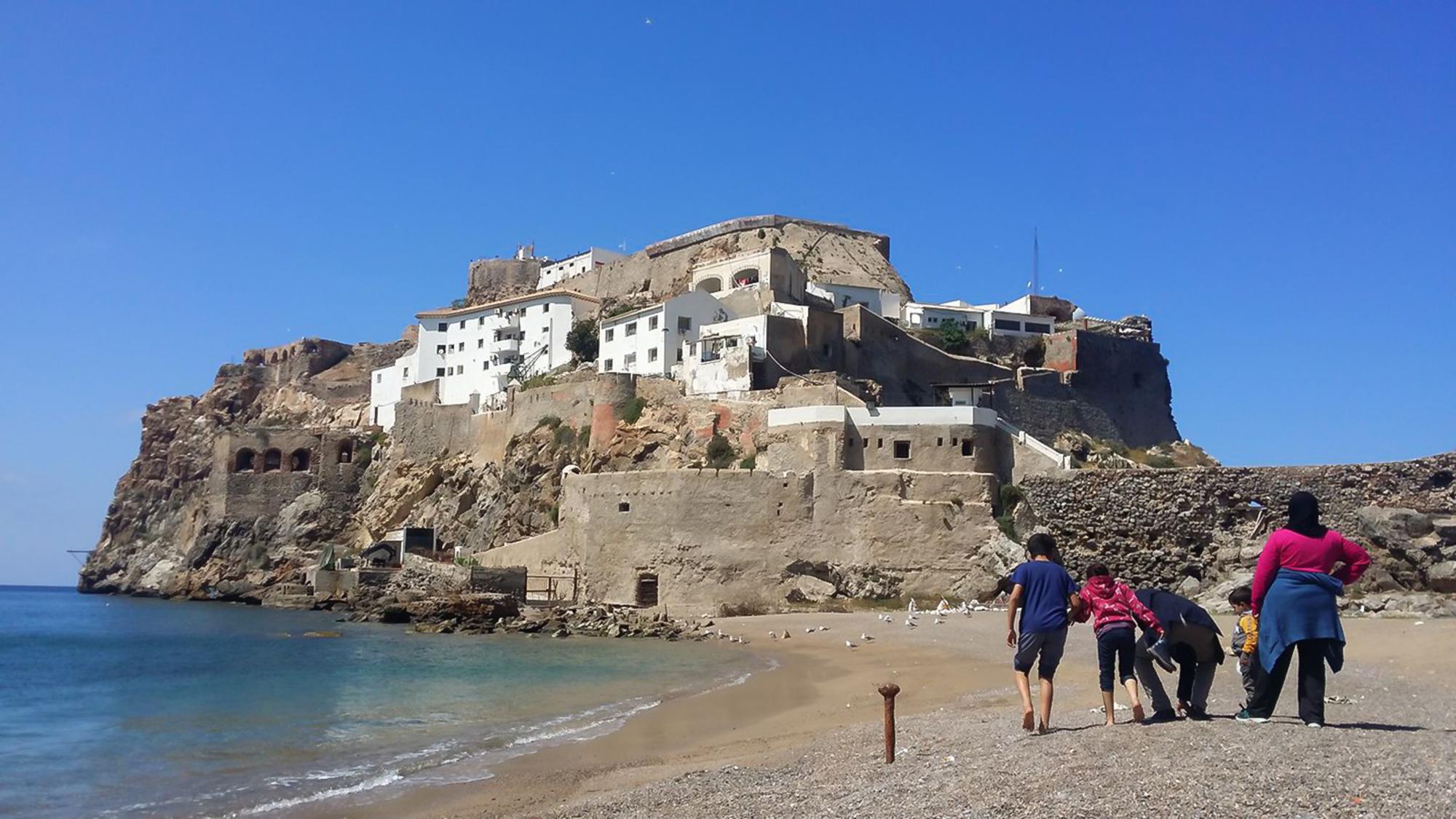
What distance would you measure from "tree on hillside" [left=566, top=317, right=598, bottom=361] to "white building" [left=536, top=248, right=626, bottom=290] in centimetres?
1272

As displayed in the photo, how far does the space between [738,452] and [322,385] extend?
46.2 m

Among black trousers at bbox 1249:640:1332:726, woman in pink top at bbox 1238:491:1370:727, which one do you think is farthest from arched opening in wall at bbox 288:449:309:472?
woman in pink top at bbox 1238:491:1370:727

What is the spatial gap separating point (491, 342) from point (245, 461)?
643 inches

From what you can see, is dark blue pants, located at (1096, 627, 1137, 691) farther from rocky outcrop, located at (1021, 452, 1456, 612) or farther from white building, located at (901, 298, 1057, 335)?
white building, located at (901, 298, 1057, 335)

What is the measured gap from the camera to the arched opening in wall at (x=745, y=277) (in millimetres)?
49562

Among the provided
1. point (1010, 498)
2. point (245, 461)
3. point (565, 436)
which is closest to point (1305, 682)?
point (1010, 498)

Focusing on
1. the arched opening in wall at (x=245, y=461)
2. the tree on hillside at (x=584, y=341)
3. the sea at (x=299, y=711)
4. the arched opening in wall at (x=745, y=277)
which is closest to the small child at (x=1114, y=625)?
the sea at (x=299, y=711)

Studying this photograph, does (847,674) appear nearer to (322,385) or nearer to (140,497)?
(322,385)

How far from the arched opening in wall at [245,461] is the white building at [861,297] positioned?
107 feet

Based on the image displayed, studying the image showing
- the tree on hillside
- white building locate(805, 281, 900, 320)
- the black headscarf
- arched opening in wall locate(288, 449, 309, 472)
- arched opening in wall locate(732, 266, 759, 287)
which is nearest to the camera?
the black headscarf

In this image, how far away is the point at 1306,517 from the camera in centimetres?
888

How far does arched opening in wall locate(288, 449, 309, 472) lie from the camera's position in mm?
62188

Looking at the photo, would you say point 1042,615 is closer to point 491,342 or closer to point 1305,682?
point 1305,682

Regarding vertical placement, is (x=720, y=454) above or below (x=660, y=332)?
below
